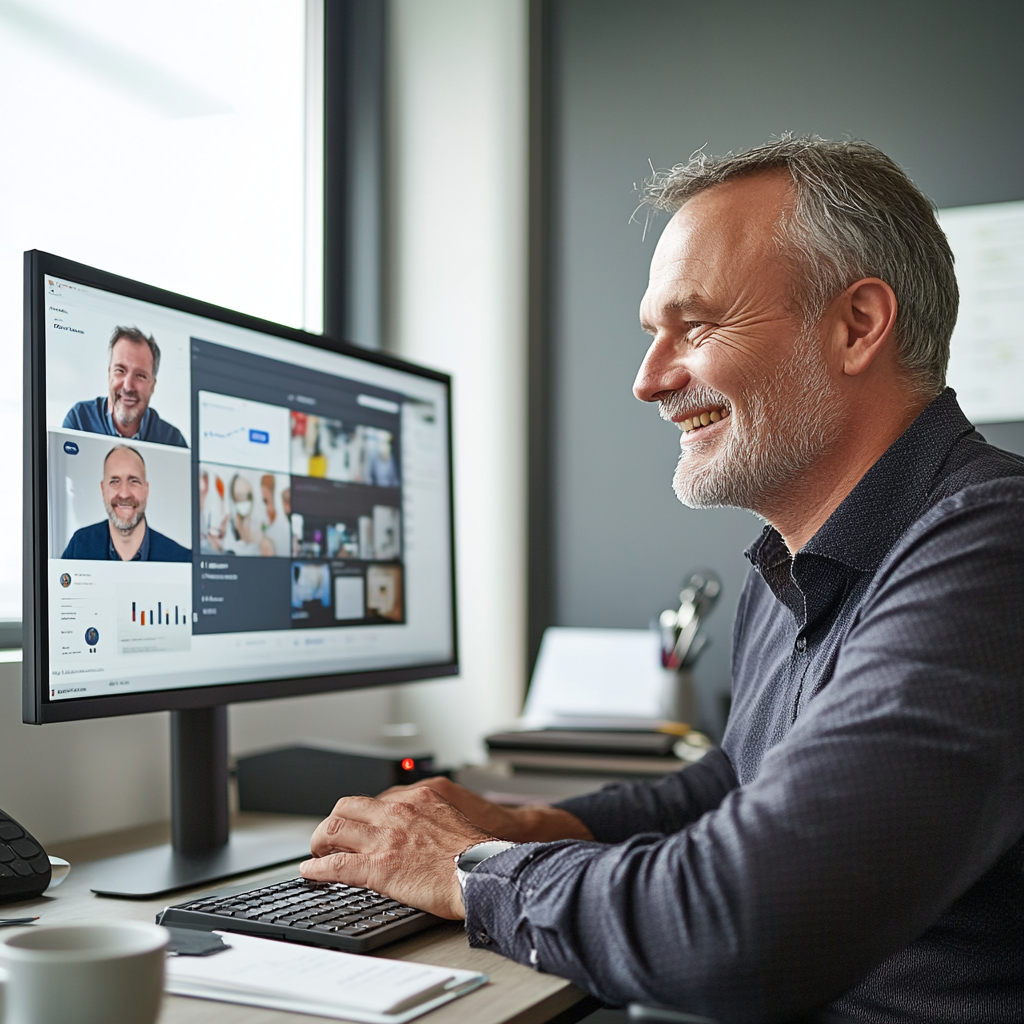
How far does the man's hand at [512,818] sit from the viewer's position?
1.21 meters

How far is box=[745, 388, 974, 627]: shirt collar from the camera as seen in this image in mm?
1048

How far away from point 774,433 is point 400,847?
0.59 meters

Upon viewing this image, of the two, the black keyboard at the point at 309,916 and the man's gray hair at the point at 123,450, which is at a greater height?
the man's gray hair at the point at 123,450

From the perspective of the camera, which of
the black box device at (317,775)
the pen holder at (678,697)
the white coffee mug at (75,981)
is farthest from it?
the pen holder at (678,697)

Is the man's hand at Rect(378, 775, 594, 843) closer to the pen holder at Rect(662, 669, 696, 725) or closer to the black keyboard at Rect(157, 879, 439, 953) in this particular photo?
the black keyboard at Rect(157, 879, 439, 953)

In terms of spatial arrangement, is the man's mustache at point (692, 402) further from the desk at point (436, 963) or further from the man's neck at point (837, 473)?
the desk at point (436, 963)

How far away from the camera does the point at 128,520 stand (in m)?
1.11

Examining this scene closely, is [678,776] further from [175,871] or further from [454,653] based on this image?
[175,871]

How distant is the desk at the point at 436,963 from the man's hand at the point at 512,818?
0.61 ft

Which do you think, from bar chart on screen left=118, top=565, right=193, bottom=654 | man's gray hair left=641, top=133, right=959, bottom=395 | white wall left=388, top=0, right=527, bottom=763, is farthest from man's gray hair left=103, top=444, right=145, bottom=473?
white wall left=388, top=0, right=527, bottom=763

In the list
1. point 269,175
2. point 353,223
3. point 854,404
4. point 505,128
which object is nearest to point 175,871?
point 854,404

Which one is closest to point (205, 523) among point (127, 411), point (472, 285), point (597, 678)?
point (127, 411)

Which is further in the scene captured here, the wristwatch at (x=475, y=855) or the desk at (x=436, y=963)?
the wristwatch at (x=475, y=855)

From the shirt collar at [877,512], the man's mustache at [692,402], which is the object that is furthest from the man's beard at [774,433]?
the shirt collar at [877,512]
